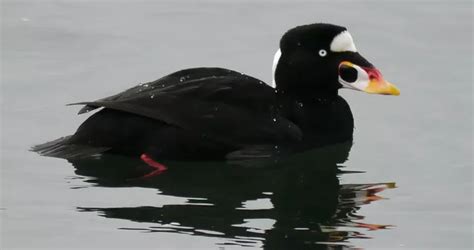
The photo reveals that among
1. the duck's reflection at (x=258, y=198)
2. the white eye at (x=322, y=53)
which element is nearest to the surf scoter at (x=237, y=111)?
the white eye at (x=322, y=53)

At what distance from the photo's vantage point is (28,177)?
8359 mm

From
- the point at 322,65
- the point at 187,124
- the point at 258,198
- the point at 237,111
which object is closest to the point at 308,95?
the point at 322,65

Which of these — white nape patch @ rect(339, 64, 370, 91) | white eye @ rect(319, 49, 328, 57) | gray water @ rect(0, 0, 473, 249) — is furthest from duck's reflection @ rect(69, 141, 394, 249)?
white eye @ rect(319, 49, 328, 57)

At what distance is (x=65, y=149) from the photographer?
8.60 metres

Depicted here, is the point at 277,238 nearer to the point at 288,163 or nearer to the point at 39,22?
the point at 288,163

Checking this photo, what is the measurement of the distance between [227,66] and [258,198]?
8.55 feet

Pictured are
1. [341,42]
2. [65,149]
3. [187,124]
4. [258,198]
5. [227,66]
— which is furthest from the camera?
[227,66]

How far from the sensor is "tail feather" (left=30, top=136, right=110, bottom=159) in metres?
8.47

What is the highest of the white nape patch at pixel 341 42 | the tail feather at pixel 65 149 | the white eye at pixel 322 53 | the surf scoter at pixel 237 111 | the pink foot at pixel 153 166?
the white nape patch at pixel 341 42

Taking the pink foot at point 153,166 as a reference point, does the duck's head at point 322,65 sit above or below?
above

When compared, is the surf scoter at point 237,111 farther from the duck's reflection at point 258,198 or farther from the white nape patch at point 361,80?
the duck's reflection at point 258,198

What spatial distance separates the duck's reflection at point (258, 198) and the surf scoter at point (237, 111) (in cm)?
12

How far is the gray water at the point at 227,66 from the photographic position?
7.54 meters

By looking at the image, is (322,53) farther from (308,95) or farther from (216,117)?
(216,117)
